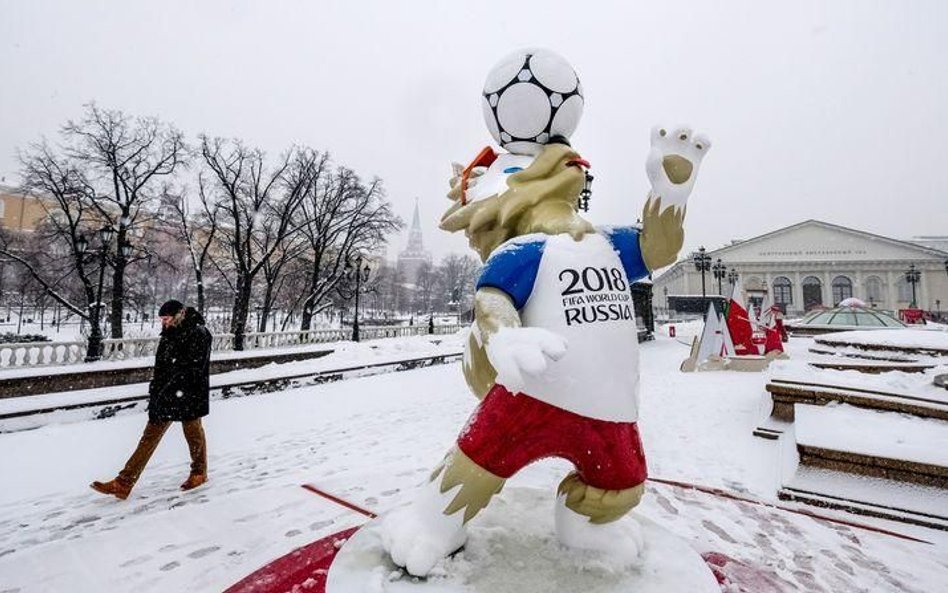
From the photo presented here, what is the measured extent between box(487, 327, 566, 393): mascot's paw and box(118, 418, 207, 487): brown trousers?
3.81 m

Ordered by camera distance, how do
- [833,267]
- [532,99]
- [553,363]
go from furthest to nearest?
[833,267] → [532,99] → [553,363]

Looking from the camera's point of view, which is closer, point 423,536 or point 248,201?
point 423,536

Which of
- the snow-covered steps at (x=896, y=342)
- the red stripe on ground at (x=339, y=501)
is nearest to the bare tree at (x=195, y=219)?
the red stripe on ground at (x=339, y=501)

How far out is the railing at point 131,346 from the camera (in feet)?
35.7

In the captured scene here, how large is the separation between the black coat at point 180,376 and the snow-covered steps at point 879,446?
17.6ft

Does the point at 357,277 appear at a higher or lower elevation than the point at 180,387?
higher

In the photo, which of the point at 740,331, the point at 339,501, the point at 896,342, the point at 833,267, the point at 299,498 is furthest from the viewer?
the point at 833,267

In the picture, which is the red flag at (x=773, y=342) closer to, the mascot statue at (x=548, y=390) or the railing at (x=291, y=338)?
the mascot statue at (x=548, y=390)

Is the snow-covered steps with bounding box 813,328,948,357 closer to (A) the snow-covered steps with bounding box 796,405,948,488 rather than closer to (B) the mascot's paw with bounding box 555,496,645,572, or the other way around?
(A) the snow-covered steps with bounding box 796,405,948,488

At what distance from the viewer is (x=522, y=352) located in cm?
143

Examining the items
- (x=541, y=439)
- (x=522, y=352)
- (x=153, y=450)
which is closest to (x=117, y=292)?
(x=153, y=450)

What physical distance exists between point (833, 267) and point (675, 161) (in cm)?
6703

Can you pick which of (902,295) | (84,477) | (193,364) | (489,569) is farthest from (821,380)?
(902,295)

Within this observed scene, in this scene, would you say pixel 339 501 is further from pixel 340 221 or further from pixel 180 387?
pixel 340 221
